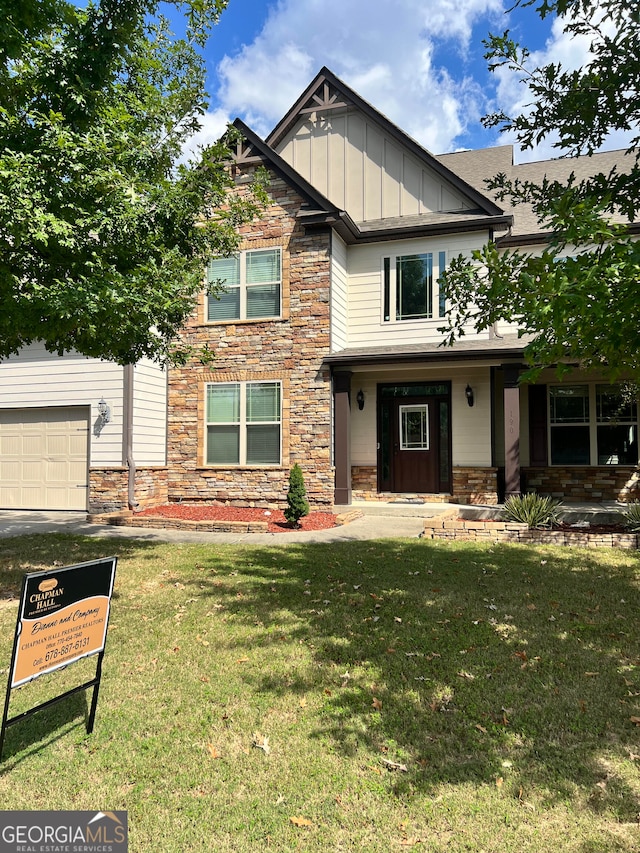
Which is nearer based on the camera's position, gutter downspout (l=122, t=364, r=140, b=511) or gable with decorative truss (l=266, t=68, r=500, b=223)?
gutter downspout (l=122, t=364, r=140, b=511)

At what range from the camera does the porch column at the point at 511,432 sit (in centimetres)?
1282

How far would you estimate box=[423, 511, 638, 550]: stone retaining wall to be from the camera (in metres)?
9.06

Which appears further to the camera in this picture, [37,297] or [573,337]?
[37,297]

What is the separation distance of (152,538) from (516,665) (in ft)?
23.8

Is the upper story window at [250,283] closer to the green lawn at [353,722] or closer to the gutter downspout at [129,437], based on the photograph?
the gutter downspout at [129,437]

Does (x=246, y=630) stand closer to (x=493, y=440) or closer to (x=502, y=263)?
(x=502, y=263)

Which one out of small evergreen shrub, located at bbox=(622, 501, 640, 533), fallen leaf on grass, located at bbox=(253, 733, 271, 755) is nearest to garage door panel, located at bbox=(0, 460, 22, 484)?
fallen leaf on grass, located at bbox=(253, 733, 271, 755)

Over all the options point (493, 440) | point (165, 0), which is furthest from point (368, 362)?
point (165, 0)

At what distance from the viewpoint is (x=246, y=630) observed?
5.17 meters

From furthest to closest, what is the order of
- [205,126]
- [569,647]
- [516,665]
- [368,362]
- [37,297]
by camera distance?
[368,362], [205,126], [37,297], [569,647], [516,665]

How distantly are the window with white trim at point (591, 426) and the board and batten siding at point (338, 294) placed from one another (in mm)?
5876

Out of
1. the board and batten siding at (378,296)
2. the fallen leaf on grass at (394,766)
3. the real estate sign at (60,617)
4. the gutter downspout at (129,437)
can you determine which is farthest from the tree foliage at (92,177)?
the board and batten siding at (378,296)

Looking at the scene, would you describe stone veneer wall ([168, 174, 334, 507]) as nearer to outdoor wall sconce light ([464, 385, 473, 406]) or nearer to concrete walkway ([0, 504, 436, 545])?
concrete walkway ([0, 504, 436, 545])

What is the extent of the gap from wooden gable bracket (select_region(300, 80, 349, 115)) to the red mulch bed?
35.3 ft
